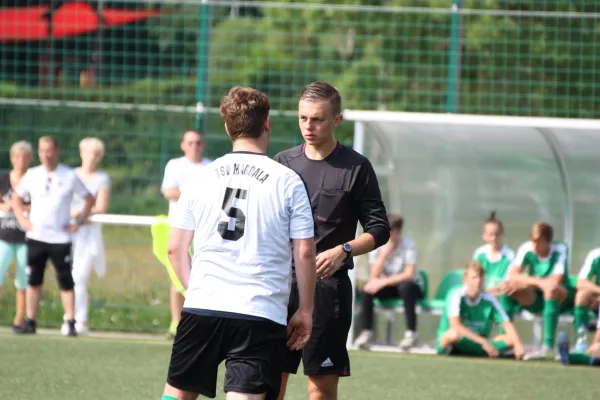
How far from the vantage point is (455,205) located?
12.1 metres

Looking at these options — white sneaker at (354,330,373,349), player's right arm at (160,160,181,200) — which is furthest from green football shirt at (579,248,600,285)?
player's right arm at (160,160,181,200)

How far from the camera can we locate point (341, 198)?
5516 millimetres

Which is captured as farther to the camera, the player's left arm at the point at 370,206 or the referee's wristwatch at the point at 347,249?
the player's left arm at the point at 370,206

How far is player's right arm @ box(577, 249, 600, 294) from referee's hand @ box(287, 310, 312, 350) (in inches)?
258

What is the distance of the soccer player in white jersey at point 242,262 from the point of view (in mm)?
4418

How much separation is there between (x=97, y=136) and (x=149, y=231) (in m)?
1.14

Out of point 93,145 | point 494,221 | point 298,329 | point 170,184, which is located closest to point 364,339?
point 494,221

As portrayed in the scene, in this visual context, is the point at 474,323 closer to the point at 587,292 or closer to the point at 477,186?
the point at 587,292

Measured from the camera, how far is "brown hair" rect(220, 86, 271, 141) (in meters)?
4.49

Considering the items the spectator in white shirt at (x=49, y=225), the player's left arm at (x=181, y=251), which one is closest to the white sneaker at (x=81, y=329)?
the spectator in white shirt at (x=49, y=225)

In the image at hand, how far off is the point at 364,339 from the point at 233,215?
654cm

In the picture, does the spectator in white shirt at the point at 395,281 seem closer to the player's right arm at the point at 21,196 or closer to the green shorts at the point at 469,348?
the green shorts at the point at 469,348

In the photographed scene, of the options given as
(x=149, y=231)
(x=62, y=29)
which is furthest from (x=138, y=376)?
(x=62, y=29)

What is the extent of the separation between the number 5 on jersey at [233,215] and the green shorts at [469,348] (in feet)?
21.4
